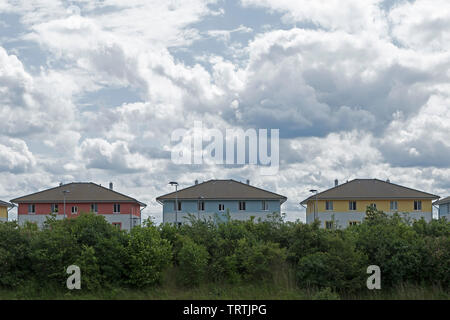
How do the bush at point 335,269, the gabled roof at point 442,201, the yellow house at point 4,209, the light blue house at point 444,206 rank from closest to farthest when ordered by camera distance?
the bush at point 335,269 < the gabled roof at point 442,201 < the light blue house at point 444,206 < the yellow house at point 4,209

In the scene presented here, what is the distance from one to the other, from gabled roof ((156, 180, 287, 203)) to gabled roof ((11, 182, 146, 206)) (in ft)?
21.0

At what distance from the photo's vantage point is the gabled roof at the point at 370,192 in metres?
61.0

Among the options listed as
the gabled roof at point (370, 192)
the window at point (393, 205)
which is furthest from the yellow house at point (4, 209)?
the window at point (393, 205)

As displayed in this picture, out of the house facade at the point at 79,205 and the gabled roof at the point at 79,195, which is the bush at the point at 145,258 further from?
the gabled roof at the point at 79,195

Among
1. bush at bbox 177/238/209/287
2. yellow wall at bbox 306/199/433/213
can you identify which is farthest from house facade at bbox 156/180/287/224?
bush at bbox 177/238/209/287

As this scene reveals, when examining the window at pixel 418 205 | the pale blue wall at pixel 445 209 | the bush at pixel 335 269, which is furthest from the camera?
the pale blue wall at pixel 445 209

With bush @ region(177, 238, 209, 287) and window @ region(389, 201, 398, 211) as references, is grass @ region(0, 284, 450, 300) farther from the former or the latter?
window @ region(389, 201, 398, 211)

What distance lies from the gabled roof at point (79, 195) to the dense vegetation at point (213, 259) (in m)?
47.5

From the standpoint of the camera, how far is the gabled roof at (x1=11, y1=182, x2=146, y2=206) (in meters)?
63.4

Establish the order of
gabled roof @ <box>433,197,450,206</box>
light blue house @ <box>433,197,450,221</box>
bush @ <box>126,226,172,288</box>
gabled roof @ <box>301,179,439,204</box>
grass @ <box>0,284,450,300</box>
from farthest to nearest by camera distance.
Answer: light blue house @ <box>433,197,450,221</box> → gabled roof @ <box>433,197,450,206</box> → gabled roof @ <box>301,179,439,204</box> → bush @ <box>126,226,172,288</box> → grass @ <box>0,284,450,300</box>

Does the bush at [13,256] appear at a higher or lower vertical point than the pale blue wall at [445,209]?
lower
